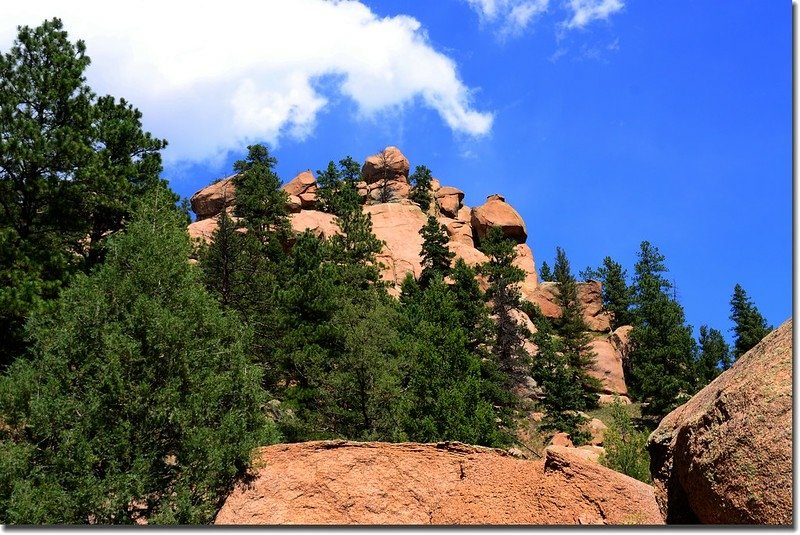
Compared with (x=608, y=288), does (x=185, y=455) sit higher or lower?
lower

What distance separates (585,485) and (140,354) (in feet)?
25.6

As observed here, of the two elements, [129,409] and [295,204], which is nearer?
[129,409]

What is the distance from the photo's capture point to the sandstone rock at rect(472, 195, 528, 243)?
66562mm

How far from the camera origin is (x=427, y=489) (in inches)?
425

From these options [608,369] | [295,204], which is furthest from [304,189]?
[608,369]

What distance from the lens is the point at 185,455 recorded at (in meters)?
10.6

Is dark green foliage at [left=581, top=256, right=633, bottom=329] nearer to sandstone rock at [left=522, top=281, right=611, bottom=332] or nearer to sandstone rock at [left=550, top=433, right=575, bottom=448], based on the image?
sandstone rock at [left=522, top=281, right=611, bottom=332]

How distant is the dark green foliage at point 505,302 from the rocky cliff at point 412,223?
9.71ft

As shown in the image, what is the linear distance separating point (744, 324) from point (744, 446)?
5265 centimetres

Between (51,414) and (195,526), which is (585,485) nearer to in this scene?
(195,526)

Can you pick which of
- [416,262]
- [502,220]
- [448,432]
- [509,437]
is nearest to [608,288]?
[502,220]

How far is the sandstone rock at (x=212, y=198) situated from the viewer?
63031mm

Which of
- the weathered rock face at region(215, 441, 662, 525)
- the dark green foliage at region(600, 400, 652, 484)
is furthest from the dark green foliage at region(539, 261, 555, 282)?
the weathered rock face at region(215, 441, 662, 525)

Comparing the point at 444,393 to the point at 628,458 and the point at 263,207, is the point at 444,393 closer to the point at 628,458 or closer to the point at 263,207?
the point at 628,458
